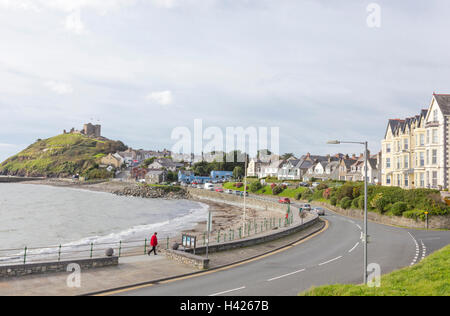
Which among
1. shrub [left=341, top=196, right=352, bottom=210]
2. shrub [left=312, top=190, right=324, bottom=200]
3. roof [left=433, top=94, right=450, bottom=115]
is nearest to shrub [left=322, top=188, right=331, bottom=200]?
shrub [left=312, top=190, right=324, bottom=200]

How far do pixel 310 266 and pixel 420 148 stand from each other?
1316 inches

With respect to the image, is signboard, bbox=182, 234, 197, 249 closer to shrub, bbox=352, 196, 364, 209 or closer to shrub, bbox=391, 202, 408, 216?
shrub, bbox=391, 202, 408, 216

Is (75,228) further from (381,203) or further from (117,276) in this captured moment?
(381,203)

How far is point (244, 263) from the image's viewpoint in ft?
64.1

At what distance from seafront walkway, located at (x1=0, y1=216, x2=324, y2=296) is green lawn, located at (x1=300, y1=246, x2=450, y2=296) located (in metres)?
8.16

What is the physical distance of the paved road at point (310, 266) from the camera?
14.2 m

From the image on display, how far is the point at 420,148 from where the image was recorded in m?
43.9

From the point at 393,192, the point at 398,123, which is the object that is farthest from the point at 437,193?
the point at 398,123

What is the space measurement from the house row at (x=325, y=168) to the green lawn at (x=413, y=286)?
222 ft

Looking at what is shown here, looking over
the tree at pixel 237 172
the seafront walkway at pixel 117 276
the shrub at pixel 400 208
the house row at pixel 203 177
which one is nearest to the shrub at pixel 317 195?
the shrub at pixel 400 208

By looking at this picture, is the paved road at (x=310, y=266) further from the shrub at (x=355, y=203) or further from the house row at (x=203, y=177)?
the house row at (x=203, y=177)

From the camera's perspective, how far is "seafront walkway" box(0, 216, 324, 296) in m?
13.2

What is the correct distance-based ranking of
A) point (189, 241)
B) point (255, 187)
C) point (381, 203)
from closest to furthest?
1. point (189, 241)
2. point (381, 203)
3. point (255, 187)

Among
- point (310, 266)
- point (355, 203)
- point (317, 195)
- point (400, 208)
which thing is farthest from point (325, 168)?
point (310, 266)
